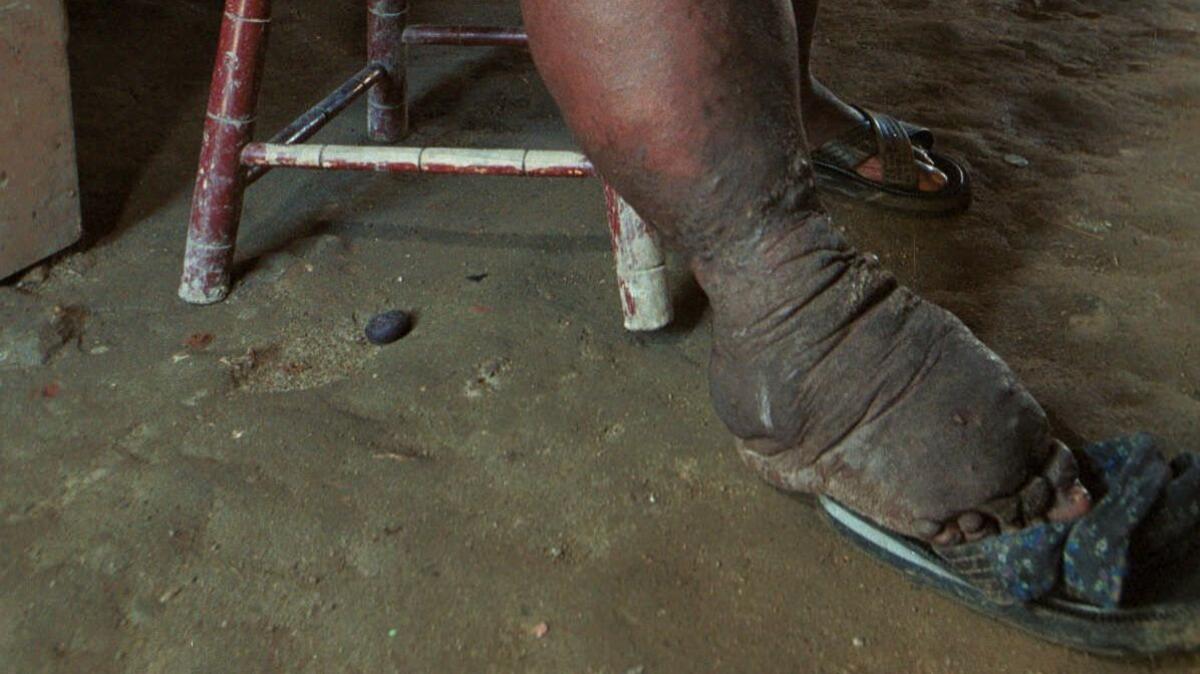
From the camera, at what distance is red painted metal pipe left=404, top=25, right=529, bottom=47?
1829 millimetres

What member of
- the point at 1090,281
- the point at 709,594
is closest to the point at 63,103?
the point at 709,594

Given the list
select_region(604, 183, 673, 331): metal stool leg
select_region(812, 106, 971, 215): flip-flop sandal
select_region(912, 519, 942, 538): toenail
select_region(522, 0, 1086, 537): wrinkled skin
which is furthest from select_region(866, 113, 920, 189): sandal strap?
select_region(912, 519, 942, 538): toenail

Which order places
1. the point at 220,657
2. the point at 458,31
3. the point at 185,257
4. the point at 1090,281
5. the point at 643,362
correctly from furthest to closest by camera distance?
the point at 458,31
the point at 1090,281
the point at 185,257
the point at 643,362
the point at 220,657

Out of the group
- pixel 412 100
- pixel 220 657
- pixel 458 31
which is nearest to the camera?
pixel 220 657

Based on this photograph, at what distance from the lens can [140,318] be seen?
4.81ft

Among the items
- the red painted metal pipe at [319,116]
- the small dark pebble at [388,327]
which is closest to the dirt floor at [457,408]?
the small dark pebble at [388,327]

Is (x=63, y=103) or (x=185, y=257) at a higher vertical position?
(x=63, y=103)

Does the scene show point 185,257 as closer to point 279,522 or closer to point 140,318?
point 140,318

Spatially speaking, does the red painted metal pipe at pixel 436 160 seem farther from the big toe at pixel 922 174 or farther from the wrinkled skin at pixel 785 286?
the big toe at pixel 922 174

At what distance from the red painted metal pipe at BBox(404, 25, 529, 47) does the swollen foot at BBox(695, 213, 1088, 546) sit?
90 centimetres

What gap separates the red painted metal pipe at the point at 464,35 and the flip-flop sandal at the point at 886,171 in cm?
53

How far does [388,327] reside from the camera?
1.42m

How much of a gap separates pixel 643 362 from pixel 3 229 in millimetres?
863

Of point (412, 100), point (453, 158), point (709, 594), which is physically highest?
point (453, 158)
